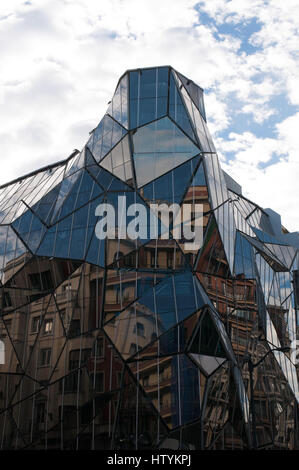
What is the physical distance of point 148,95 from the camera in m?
31.6

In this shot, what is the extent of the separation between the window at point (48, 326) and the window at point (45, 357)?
33.0 inches

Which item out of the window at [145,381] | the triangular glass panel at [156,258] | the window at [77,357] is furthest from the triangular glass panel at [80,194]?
the window at [145,381]

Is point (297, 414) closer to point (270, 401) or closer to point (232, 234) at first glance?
point (270, 401)

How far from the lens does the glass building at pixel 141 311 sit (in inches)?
969

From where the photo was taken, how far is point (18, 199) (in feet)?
120

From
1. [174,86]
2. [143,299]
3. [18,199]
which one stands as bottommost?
[143,299]

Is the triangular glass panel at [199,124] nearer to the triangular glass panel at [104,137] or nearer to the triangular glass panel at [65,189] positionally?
the triangular glass panel at [104,137]

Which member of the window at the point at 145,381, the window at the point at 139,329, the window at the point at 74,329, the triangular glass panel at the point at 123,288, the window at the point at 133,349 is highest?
the triangular glass panel at the point at 123,288

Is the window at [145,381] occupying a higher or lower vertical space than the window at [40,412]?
higher

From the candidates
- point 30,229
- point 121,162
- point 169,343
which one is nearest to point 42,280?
point 30,229

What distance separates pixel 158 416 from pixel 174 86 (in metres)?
17.6

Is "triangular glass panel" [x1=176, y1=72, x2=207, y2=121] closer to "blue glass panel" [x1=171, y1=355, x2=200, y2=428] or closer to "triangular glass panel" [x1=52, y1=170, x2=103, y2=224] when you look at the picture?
"triangular glass panel" [x1=52, y1=170, x2=103, y2=224]

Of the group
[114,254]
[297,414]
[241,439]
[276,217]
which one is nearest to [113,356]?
[114,254]

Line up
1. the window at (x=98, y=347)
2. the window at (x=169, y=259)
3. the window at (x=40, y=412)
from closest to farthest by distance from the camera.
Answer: the window at (x=98, y=347), the window at (x=40, y=412), the window at (x=169, y=259)
